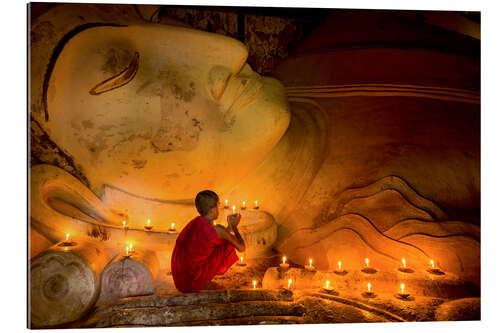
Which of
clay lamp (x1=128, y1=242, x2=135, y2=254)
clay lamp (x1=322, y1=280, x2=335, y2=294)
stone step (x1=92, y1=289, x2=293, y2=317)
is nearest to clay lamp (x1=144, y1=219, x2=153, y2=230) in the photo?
clay lamp (x1=128, y1=242, x2=135, y2=254)

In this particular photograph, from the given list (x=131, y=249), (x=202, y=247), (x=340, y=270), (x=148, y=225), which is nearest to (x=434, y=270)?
(x=340, y=270)

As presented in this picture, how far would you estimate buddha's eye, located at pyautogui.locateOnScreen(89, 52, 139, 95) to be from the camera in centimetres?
471

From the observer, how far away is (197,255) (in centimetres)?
455

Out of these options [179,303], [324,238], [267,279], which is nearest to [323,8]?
[324,238]

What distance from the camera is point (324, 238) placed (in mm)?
5359

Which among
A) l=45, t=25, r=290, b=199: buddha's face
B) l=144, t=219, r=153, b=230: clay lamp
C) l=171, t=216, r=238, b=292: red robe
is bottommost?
l=171, t=216, r=238, b=292: red robe

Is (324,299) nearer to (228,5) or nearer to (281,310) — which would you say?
(281,310)

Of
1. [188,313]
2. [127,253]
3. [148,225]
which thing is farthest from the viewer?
[148,225]

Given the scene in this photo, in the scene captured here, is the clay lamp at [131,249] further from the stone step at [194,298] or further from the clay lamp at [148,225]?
the stone step at [194,298]

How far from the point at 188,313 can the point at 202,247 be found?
66 cm

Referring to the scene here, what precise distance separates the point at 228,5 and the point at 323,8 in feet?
3.46

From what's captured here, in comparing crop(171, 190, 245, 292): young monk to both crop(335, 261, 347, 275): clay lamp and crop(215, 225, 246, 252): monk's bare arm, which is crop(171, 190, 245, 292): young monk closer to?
crop(215, 225, 246, 252): monk's bare arm

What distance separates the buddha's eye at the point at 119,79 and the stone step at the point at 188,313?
2265mm

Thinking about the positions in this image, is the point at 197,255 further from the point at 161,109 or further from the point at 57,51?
the point at 57,51
